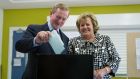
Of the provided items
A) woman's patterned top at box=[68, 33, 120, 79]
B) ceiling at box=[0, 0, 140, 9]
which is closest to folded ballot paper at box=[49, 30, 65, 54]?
woman's patterned top at box=[68, 33, 120, 79]

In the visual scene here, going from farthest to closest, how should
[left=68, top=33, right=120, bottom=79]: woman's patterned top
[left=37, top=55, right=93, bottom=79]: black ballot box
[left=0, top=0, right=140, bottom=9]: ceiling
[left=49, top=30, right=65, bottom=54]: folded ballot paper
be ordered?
[left=0, top=0, right=140, bottom=9]: ceiling → [left=68, top=33, right=120, bottom=79]: woman's patterned top → [left=49, top=30, right=65, bottom=54]: folded ballot paper → [left=37, top=55, right=93, bottom=79]: black ballot box

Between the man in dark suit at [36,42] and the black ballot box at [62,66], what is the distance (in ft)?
0.11

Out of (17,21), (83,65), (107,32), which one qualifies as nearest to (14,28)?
(17,21)

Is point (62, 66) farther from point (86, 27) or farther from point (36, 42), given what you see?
point (86, 27)

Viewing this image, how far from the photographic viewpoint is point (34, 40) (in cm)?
129

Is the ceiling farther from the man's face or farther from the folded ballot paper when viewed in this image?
the folded ballot paper

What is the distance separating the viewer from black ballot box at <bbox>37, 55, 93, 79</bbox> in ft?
3.64

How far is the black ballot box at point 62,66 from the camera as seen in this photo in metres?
1.11

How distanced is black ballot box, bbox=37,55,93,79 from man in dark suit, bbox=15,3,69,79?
0.11 feet

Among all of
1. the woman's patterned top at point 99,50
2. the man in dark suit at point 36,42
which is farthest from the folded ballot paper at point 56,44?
the woman's patterned top at point 99,50

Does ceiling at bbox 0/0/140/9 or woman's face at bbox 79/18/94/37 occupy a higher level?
ceiling at bbox 0/0/140/9

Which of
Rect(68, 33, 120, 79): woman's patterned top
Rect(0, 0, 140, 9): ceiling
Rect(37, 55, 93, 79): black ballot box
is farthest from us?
Rect(0, 0, 140, 9): ceiling

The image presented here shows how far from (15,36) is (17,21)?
0.29 m

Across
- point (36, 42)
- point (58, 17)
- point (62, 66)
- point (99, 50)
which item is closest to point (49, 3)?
point (58, 17)
